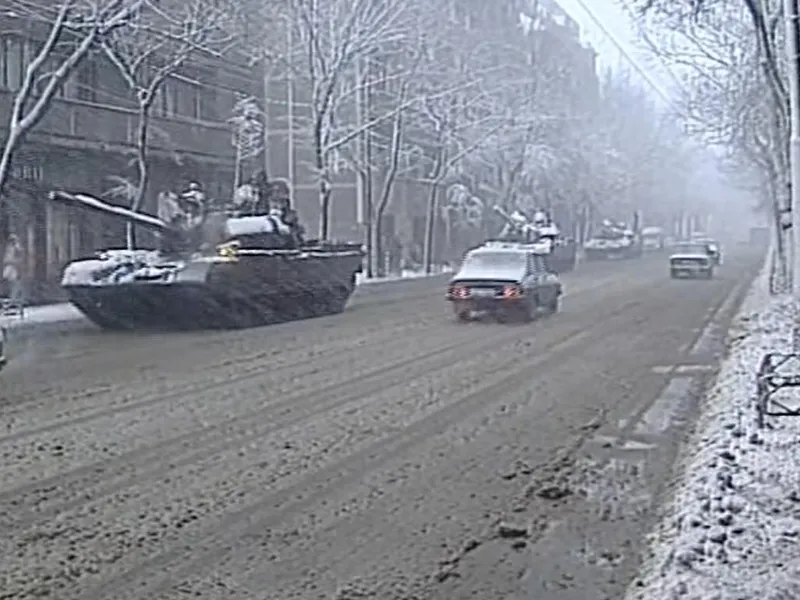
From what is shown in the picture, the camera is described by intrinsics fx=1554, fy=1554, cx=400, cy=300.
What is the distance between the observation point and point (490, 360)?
21.4 meters

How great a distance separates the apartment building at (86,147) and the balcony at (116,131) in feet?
0.08

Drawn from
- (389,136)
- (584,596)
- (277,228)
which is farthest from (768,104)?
(584,596)

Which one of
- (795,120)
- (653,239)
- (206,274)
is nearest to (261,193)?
(206,274)

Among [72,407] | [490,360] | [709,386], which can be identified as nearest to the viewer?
[72,407]

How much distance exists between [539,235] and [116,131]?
25.4m

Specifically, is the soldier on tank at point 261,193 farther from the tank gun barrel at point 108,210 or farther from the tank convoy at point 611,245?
the tank convoy at point 611,245

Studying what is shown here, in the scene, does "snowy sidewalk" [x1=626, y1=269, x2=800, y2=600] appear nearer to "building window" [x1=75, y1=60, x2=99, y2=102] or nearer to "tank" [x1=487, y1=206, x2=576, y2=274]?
"building window" [x1=75, y1=60, x2=99, y2=102]

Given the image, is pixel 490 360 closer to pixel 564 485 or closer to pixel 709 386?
pixel 709 386

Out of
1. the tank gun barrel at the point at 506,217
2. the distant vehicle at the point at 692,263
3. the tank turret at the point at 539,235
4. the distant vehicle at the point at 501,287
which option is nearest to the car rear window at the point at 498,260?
the distant vehicle at the point at 501,287

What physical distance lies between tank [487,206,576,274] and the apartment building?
1747 centimetres

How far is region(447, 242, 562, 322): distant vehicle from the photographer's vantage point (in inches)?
1188

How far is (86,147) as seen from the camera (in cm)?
3928

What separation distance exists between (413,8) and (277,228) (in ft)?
61.5

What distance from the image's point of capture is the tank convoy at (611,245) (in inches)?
3211
